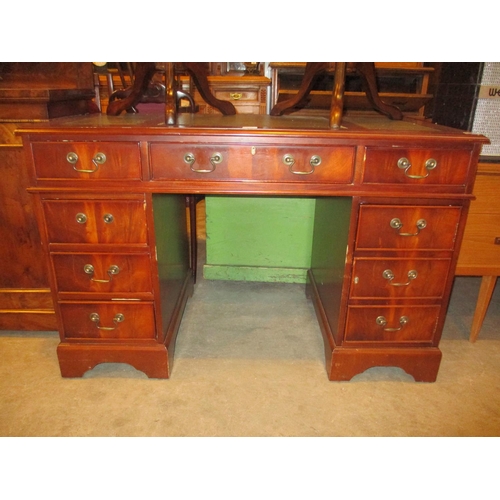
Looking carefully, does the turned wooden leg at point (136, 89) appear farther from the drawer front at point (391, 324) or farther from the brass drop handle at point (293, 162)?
the drawer front at point (391, 324)

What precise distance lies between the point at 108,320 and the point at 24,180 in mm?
686

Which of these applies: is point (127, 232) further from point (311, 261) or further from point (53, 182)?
point (311, 261)

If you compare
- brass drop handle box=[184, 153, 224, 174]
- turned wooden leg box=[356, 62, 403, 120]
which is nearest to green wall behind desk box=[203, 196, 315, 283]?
turned wooden leg box=[356, 62, 403, 120]

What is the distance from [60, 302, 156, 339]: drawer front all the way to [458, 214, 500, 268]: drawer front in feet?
4.43

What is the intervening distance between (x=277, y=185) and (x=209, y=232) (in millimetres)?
1050

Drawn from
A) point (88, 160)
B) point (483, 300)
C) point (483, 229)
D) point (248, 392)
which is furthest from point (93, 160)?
point (483, 300)

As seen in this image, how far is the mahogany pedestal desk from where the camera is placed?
127 centimetres

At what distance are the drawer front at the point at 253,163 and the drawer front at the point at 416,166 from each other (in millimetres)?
80

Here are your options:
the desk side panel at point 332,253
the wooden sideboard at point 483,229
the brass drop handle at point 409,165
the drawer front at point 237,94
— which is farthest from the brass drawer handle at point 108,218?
the drawer front at point 237,94

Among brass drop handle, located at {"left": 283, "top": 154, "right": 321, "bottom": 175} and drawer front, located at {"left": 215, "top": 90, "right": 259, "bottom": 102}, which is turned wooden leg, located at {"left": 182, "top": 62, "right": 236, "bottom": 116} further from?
drawer front, located at {"left": 215, "top": 90, "right": 259, "bottom": 102}

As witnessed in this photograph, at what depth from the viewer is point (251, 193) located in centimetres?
133

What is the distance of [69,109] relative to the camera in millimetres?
1726

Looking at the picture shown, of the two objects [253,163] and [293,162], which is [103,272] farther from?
[293,162]

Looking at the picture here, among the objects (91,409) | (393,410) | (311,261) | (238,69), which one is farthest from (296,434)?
(238,69)
